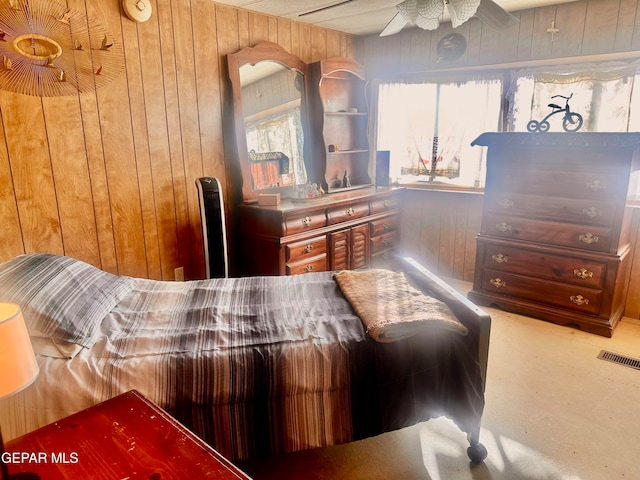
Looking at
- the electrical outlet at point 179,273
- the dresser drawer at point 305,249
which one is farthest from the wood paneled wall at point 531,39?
the electrical outlet at point 179,273

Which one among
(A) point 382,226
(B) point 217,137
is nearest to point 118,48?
(B) point 217,137

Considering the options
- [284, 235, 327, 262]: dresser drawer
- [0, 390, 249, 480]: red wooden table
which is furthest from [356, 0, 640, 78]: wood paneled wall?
[0, 390, 249, 480]: red wooden table

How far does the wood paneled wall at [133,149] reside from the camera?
7.57 feet

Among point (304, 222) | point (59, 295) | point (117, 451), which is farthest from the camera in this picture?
point (304, 222)

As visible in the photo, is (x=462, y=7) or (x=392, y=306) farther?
(x=462, y=7)

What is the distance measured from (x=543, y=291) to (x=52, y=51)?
3.53m

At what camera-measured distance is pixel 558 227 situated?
10.2 feet

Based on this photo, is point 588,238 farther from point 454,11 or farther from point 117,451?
point 117,451

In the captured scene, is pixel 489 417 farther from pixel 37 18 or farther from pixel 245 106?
pixel 37 18

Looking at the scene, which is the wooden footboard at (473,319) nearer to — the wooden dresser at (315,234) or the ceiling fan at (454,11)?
the wooden dresser at (315,234)

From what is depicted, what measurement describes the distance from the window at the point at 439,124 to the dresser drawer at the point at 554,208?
62cm

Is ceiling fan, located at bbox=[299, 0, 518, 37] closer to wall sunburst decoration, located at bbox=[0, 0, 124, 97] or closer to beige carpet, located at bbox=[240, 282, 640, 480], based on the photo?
wall sunburst decoration, located at bbox=[0, 0, 124, 97]

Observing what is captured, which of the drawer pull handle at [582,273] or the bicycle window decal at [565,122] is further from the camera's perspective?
the bicycle window decal at [565,122]

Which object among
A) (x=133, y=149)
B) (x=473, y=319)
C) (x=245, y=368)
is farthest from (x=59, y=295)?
(x=473, y=319)
